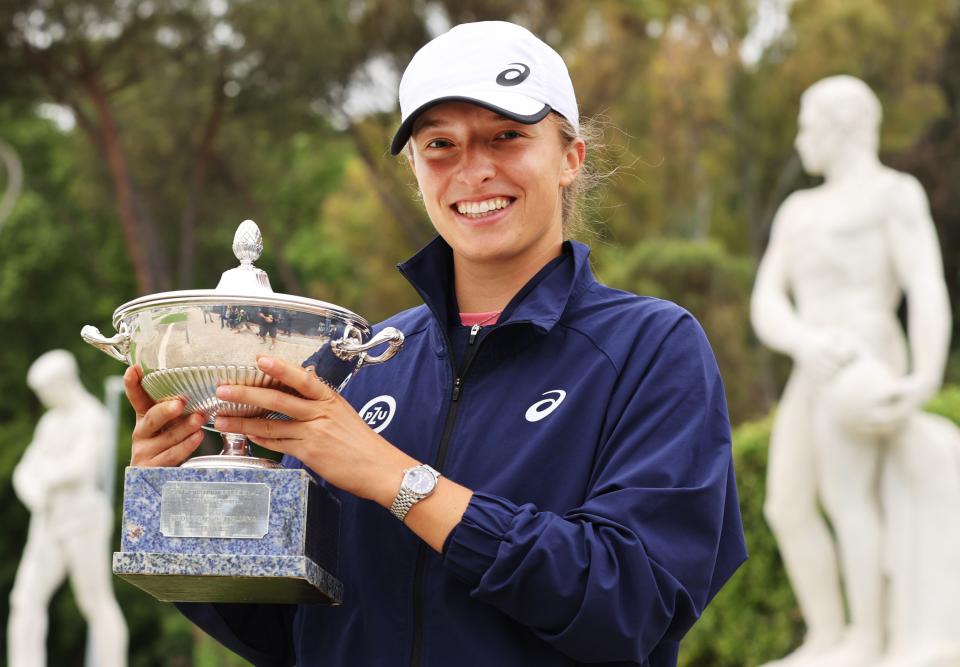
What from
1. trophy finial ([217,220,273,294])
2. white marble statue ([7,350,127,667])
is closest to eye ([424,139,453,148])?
trophy finial ([217,220,273,294])

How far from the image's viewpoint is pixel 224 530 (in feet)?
5.56

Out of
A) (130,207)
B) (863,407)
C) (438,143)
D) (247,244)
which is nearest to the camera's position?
(438,143)

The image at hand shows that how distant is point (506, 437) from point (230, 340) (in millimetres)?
346

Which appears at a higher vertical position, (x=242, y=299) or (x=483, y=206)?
(x=483, y=206)

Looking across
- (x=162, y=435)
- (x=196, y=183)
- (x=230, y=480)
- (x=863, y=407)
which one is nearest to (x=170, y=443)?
(x=162, y=435)

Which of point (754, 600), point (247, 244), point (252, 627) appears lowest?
point (252, 627)

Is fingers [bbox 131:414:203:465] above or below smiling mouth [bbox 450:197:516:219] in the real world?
below

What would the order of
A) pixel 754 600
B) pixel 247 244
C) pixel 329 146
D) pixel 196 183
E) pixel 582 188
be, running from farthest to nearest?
1. pixel 329 146
2. pixel 196 183
3. pixel 754 600
4. pixel 582 188
5. pixel 247 244

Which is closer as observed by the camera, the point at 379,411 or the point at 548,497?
the point at 548,497

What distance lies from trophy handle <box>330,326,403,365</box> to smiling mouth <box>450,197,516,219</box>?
17cm

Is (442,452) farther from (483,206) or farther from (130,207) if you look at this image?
(130,207)

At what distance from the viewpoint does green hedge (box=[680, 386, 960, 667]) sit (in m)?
9.29

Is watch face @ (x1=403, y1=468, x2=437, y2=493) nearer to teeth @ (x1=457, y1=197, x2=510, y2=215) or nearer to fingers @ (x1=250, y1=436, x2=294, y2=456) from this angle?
fingers @ (x1=250, y1=436, x2=294, y2=456)

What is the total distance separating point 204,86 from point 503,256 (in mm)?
15335
